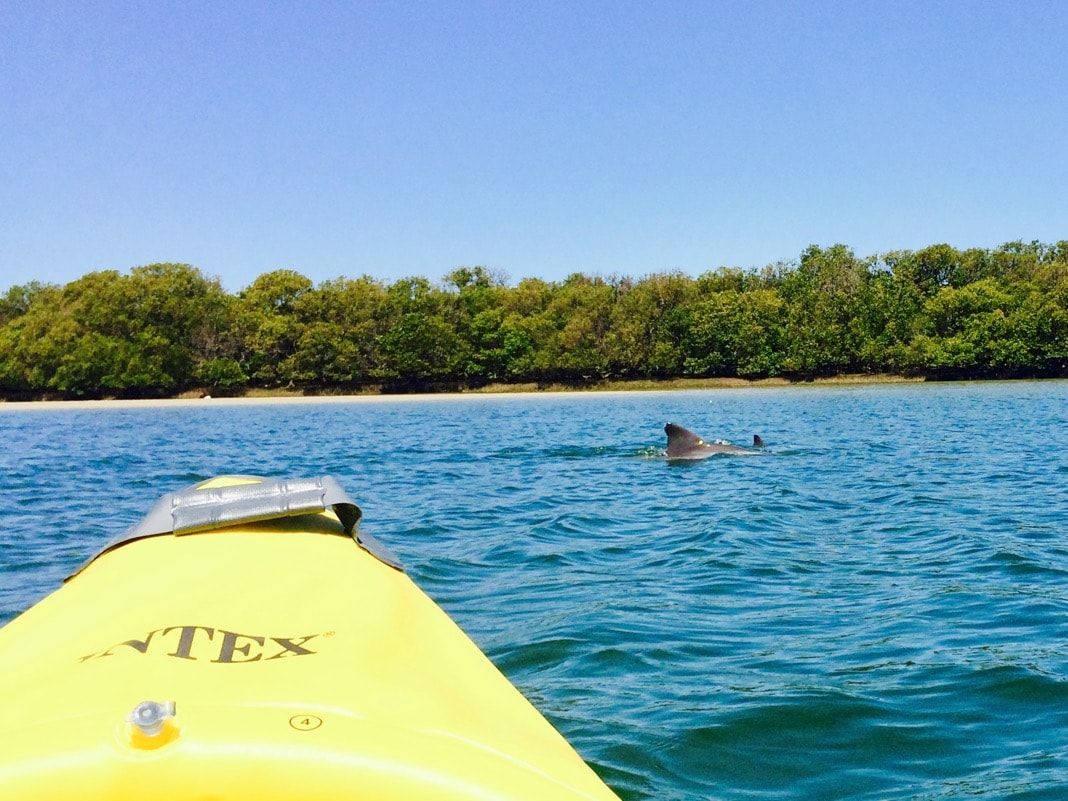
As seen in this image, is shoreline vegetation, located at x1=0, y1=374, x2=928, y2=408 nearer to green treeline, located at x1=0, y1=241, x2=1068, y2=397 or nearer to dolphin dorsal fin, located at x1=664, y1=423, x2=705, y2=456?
green treeline, located at x1=0, y1=241, x2=1068, y2=397

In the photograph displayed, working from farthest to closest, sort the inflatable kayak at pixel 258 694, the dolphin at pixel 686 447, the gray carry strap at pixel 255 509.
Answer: the dolphin at pixel 686 447, the gray carry strap at pixel 255 509, the inflatable kayak at pixel 258 694

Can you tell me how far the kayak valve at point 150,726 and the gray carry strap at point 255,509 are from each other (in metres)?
2.45

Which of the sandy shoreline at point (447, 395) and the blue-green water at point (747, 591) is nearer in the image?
the blue-green water at point (747, 591)

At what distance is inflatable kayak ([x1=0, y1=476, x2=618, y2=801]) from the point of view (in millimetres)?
1977

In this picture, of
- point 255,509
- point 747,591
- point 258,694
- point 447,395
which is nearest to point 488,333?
point 447,395

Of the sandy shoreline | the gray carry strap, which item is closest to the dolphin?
the gray carry strap

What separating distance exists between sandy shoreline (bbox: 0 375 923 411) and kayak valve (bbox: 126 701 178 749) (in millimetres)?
60109

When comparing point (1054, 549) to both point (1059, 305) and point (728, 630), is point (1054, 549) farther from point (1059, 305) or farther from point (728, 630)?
point (1059, 305)

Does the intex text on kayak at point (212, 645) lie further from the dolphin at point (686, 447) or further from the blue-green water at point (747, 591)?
the dolphin at point (686, 447)

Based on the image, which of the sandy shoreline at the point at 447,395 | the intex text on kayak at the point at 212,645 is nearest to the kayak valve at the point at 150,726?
the intex text on kayak at the point at 212,645

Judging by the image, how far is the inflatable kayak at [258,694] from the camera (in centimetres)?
198

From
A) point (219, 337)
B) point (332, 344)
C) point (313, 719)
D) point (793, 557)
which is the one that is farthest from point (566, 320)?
point (313, 719)

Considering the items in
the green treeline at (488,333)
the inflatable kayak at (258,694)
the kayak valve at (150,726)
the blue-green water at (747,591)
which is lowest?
the blue-green water at (747,591)

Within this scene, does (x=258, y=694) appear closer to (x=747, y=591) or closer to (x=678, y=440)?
(x=747, y=591)
